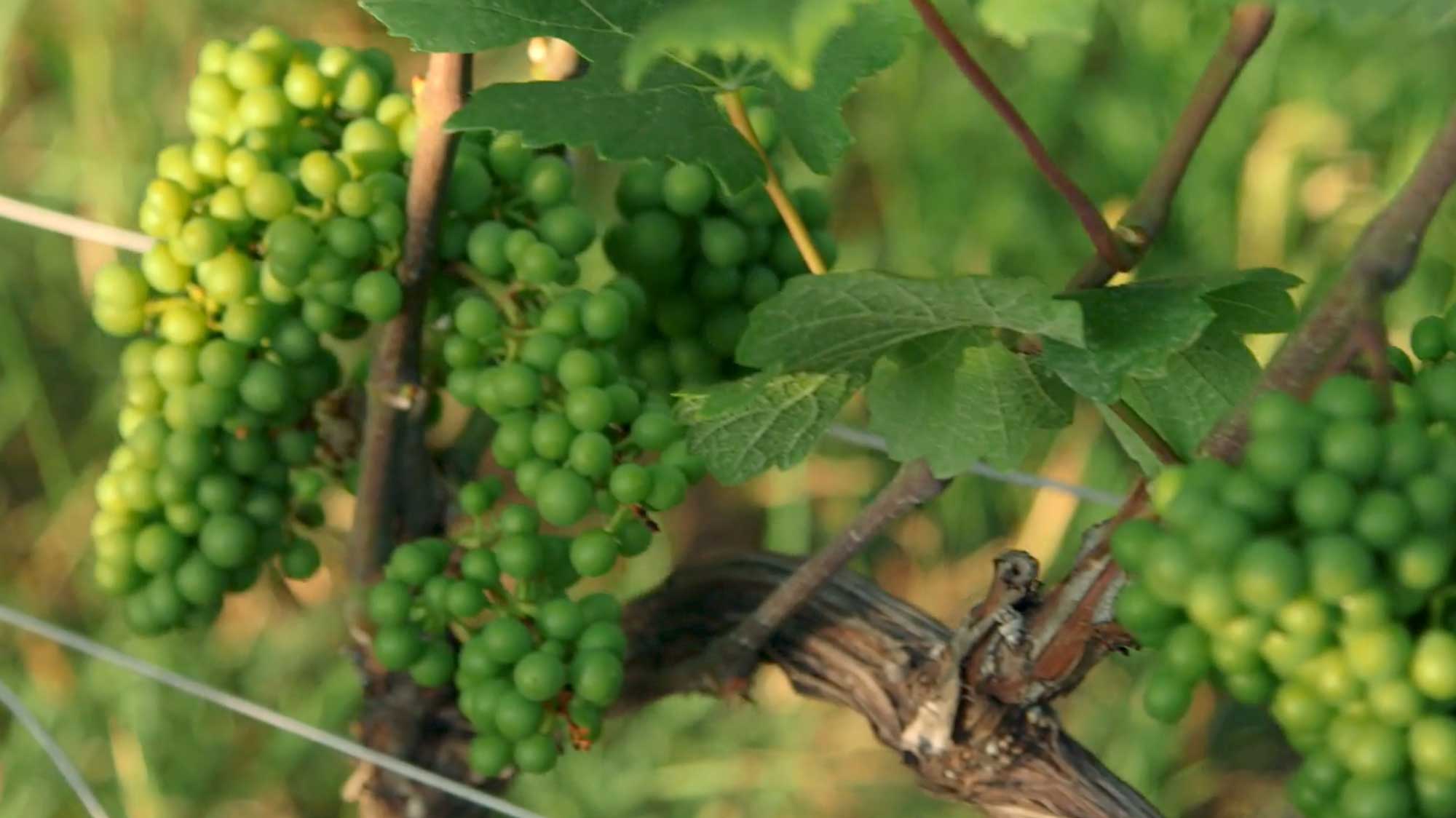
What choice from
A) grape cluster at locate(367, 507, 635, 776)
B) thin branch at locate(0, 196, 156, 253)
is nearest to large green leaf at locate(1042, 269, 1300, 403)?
grape cluster at locate(367, 507, 635, 776)

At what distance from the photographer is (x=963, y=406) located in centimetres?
54

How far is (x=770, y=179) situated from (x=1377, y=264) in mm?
233

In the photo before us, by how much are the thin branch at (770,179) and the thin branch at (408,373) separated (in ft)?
0.35

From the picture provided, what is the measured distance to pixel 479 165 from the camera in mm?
677

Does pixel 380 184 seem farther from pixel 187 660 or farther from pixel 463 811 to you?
pixel 187 660

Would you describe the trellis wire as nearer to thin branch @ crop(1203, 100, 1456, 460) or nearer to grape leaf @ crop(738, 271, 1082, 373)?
grape leaf @ crop(738, 271, 1082, 373)

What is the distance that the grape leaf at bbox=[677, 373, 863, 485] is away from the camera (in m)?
0.56

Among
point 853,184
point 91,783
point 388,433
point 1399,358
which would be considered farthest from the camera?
point 853,184

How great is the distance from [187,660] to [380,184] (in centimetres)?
93

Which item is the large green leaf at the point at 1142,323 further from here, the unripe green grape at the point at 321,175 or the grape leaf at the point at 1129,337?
the unripe green grape at the point at 321,175

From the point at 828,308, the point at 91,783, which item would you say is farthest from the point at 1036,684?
the point at 91,783

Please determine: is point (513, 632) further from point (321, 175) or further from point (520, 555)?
point (321, 175)

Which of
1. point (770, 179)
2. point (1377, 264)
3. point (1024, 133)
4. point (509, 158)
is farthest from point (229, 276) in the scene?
point (1377, 264)

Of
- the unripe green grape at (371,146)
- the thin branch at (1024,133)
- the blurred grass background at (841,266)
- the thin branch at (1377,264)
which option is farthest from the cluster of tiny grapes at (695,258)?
the blurred grass background at (841,266)
